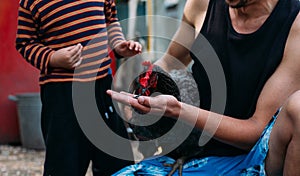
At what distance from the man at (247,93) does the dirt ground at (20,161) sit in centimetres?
256

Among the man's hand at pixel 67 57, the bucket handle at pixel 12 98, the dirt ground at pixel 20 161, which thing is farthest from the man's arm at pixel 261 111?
the bucket handle at pixel 12 98

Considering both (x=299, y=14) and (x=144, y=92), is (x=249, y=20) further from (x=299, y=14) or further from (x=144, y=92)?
(x=144, y=92)

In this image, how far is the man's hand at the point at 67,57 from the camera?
265 cm

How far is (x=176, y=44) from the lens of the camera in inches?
100

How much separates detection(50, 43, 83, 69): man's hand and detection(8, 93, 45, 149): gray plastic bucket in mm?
3310

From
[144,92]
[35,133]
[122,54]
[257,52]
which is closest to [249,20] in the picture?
[257,52]

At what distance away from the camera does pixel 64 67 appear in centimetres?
273

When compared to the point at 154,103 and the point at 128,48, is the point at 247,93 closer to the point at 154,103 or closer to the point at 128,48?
the point at 154,103

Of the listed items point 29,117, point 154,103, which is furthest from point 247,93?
point 29,117

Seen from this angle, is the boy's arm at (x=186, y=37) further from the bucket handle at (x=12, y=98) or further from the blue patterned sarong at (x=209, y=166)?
the bucket handle at (x=12, y=98)

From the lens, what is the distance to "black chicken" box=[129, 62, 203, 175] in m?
2.06

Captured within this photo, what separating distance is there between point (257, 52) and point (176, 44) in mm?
541

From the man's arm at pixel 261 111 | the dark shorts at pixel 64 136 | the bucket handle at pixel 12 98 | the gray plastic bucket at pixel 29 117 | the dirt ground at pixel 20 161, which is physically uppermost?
the man's arm at pixel 261 111

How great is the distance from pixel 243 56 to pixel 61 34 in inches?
43.1
